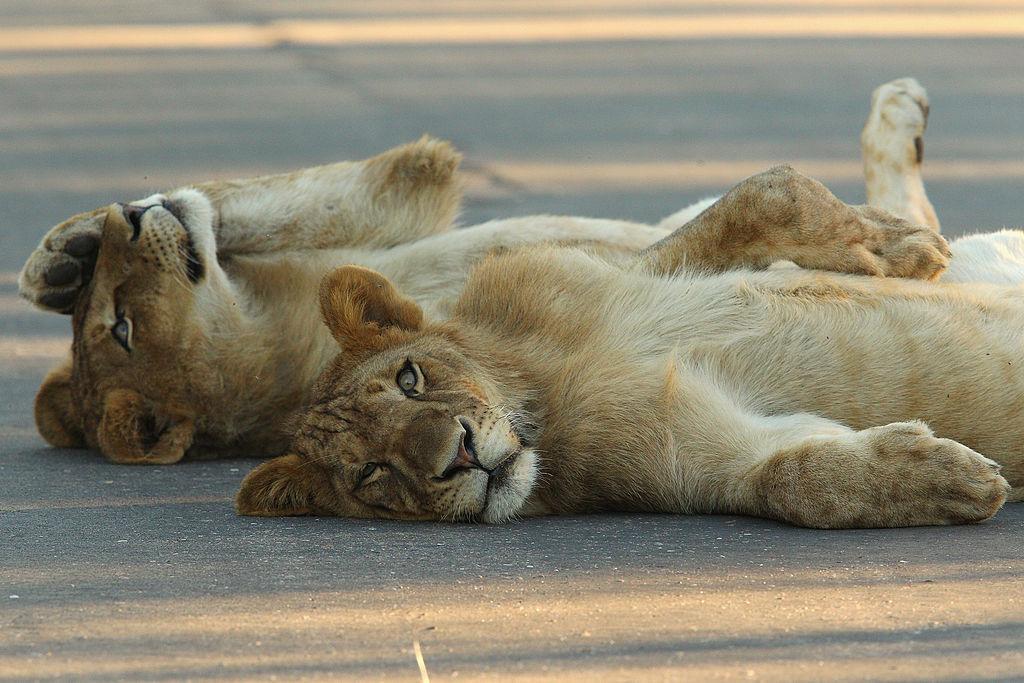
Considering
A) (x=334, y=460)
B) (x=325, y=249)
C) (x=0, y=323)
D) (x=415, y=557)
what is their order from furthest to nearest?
(x=0, y=323) → (x=325, y=249) → (x=334, y=460) → (x=415, y=557)

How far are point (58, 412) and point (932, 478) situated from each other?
2634 millimetres

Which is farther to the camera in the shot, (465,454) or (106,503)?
→ (106,503)

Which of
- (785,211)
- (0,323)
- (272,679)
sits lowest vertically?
(0,323)

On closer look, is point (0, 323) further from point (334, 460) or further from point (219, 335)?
point (334, 460)

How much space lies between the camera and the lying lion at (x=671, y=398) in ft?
12.6

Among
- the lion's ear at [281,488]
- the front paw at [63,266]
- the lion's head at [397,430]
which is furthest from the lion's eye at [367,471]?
the front paw at [63,266]

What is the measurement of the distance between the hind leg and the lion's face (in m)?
2.21

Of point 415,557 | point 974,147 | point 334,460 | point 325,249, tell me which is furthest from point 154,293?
point 974,147

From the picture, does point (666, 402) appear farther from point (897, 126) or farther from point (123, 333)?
point (897, 126)

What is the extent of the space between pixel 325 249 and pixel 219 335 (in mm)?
564

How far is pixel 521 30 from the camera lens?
37.7 feet

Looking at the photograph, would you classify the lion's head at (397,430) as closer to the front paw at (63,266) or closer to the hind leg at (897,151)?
the front paw at (63,266)

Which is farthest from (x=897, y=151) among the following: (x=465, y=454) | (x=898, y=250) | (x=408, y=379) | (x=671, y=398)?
(x=465, y=454)

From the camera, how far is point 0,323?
658 cm
